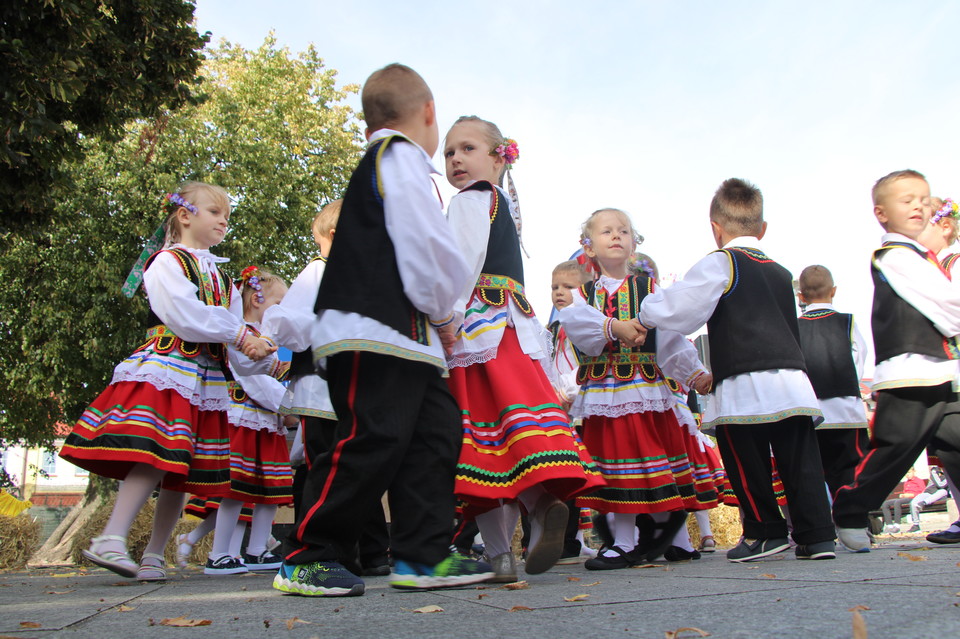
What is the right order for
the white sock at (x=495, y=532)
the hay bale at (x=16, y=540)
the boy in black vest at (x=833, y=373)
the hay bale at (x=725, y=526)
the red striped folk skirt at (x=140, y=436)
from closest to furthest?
the white sock at (x=495, y=532) < the red striped folk skirt at (x=140, y=436) < the boy in black vest at (x=833, y=373) < the hay bale at (x=16, y=540) < the hay bale at (x=725, y=526)

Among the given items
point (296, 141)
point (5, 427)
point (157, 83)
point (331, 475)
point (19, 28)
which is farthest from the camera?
point (296, 141)

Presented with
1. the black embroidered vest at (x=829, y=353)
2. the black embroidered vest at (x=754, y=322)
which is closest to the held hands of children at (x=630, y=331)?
the black embroidered vest at (x=754, y=322)

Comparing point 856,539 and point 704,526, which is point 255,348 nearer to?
point 856,539

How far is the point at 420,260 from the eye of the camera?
9.10 feet

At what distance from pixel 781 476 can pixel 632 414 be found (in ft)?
2.78

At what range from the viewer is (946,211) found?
5203mm

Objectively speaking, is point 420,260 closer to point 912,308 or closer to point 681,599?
point 681,599

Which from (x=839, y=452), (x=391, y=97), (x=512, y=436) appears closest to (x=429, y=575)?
(x=512, y=436)

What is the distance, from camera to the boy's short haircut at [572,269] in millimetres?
6938

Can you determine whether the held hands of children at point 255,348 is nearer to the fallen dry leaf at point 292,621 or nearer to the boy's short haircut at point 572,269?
the fallen dry leaf at point 292,621

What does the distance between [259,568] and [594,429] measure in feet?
8.47

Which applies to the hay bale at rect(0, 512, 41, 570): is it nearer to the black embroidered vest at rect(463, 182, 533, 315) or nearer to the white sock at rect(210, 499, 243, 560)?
the white sock at rect(210, 499, 243, 560)

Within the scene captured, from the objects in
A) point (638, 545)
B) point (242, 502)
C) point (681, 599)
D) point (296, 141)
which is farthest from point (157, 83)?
point (296, 141)

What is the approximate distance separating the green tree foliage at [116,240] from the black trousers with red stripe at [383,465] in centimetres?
1122
